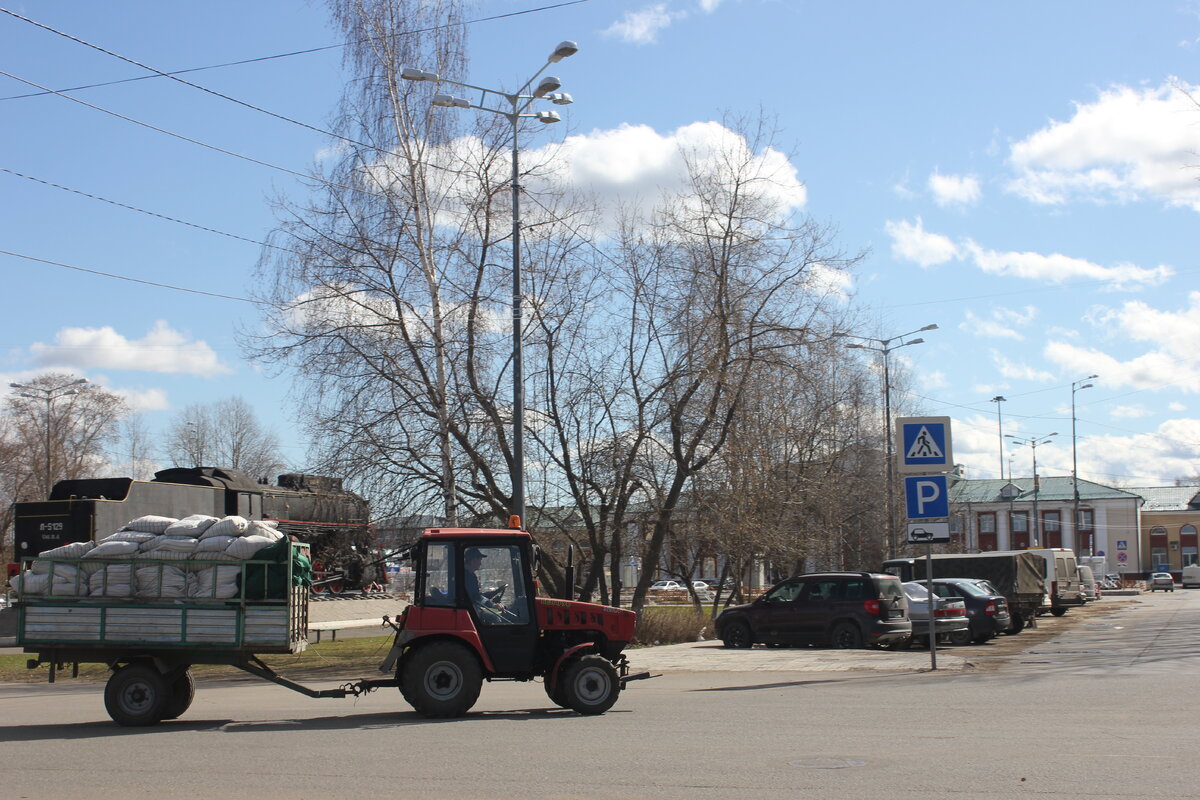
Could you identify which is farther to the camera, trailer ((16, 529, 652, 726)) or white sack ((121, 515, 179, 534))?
white sack ((121, 515, 179, 534))

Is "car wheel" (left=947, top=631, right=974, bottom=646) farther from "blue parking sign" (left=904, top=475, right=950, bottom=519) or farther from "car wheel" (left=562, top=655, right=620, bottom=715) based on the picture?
"car wheel" (left=562, top=655, right=620, bottom=715)

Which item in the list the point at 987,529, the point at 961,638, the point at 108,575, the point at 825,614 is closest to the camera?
the point at 108,575

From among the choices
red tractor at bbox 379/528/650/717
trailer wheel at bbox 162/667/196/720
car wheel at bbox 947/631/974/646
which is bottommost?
car wheel at bbox 947/631/974/646

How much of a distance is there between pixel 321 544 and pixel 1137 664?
22163 millimetres

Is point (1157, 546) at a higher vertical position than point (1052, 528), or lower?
lower

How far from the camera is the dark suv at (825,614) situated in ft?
76.7

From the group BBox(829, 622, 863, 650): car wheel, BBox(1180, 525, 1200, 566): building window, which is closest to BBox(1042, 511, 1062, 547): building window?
BBox(1180, 525, 1200, 566): building window

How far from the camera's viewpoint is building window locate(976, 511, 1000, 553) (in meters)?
110

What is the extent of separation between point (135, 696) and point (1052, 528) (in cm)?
10962

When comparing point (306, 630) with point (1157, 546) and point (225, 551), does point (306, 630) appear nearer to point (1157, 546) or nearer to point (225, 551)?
point (225, 551)

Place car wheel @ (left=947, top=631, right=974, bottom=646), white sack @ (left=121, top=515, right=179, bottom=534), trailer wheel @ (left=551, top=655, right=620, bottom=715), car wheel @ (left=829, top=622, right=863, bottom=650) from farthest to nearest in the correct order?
car wheel @ (left=947, top=631, right=974, bottom=646) → car wheel @ (left=829, top=622, right=863, bottom=650) → trailer wheel @ (left=551, top=655, right=620, bottom=715) → white sack @ (left=121, top=515, right=179, bottom=534)

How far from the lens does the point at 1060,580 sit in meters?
41.2

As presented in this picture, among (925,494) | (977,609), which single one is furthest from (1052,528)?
(925,494)

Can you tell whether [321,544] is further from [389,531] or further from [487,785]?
[487,785]
